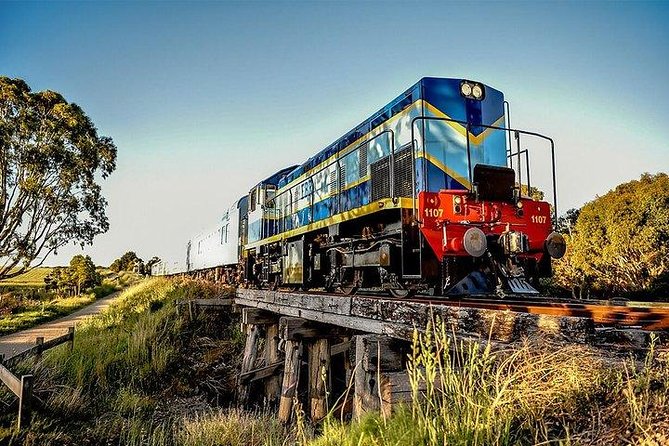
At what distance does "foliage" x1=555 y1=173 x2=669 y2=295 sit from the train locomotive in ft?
25.3

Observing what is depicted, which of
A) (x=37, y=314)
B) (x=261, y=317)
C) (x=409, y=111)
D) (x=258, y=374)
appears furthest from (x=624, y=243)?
(x=37, y=314)

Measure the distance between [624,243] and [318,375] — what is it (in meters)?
11.2

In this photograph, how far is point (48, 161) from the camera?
1917 cm

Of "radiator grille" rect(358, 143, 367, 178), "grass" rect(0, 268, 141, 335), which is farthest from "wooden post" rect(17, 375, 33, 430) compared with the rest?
"grass" rect(0, 268, 141, 335)

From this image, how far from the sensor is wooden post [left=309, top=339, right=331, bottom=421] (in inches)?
278

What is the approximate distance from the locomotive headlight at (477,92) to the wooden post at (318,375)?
4421 mm

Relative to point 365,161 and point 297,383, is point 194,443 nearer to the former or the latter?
point 297,383

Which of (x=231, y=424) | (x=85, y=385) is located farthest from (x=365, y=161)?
(x=85, y=385)

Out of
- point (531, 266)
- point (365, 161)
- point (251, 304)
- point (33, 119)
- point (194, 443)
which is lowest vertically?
point (194, 443)

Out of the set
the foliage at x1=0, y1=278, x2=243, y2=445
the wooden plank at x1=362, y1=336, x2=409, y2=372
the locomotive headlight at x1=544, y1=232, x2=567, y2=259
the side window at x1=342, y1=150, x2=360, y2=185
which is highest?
the side window at x1=342, y1=150, x2=360, y2=185

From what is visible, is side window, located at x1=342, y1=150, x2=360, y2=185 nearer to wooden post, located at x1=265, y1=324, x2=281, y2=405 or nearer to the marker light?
the marker light

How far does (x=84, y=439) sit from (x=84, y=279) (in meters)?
24.2

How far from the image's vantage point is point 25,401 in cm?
562

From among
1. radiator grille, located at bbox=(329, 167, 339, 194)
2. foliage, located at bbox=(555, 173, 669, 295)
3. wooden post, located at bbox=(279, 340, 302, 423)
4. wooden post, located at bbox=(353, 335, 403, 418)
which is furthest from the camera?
foliage, located at bbox=(555, 173, 669, 295)
